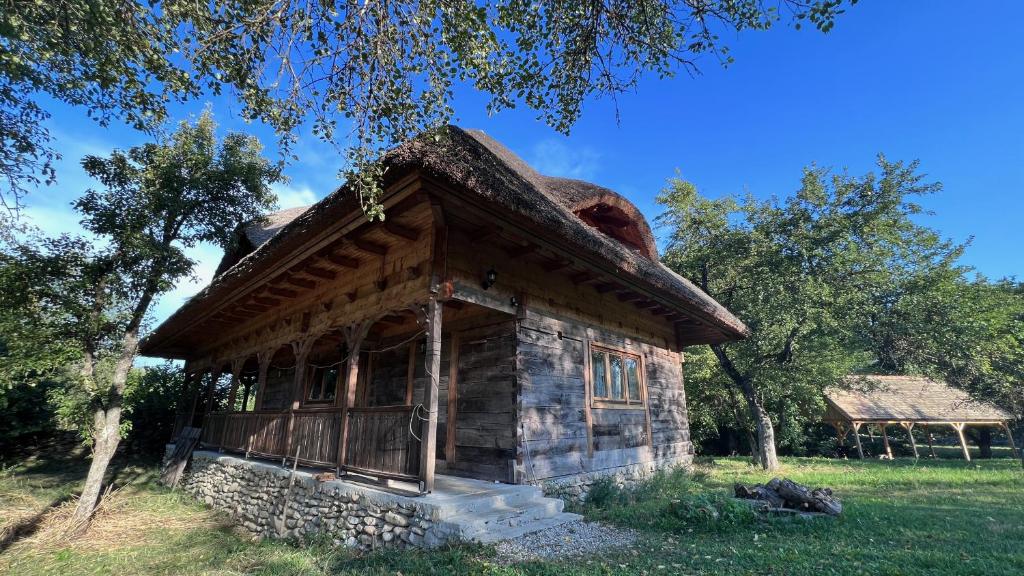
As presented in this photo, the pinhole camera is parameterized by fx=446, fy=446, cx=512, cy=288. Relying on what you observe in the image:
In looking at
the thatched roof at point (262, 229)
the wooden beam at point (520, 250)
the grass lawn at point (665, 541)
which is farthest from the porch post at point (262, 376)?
the wooden beam at point (520, 250)

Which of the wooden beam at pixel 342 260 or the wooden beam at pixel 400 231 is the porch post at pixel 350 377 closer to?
the wooden beam at pixel 342 260

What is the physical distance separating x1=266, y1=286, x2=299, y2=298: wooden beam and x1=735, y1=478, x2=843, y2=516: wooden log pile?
8053mm

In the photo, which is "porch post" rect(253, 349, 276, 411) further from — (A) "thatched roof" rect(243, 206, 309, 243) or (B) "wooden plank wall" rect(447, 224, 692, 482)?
(B) "wooden plank wall" rect(447, 224, 692, 482)

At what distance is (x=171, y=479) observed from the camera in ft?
34.6

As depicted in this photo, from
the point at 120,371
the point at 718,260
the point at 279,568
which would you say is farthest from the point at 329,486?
the point at 718,260

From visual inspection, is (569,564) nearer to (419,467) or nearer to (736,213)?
(419,467)

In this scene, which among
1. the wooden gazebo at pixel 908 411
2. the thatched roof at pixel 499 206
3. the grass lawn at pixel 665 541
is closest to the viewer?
the grass lawn at pixel 665 541

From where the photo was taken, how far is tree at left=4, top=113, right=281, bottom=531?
8727 mm

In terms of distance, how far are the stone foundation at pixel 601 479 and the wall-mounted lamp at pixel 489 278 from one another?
109 inches

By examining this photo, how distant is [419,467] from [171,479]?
9.39 metres

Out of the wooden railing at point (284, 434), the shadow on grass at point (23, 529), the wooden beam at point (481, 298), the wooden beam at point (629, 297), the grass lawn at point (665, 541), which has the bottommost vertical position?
the shadow on grass at point (23, 529)

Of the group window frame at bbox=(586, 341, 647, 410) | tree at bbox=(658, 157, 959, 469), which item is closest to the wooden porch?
window frame at bbox=(586, 341, 647, 410)

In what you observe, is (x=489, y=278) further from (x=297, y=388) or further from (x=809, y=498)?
(x=809, y=498)

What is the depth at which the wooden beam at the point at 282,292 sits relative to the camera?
8.04m
